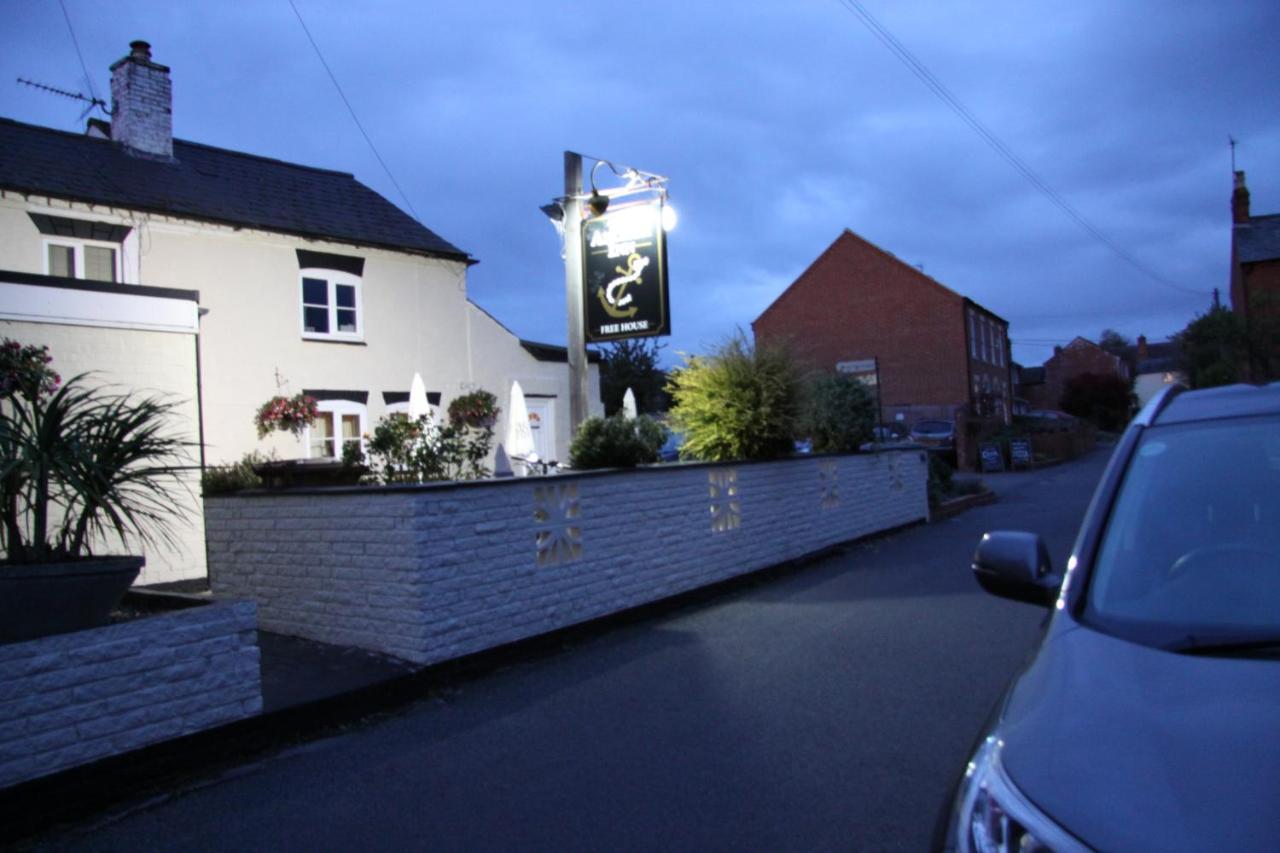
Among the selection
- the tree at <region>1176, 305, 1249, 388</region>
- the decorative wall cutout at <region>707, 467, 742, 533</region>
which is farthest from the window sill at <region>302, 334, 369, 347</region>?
the tree at <region>1176, 305, 1249, 388</region>

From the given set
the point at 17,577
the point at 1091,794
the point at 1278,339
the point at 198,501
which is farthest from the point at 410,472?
the point at 1278,339

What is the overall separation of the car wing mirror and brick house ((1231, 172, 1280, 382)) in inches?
1262

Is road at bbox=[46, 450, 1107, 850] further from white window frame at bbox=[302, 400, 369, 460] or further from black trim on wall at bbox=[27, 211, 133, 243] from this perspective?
black trim on wall at bbox=[27, 211, 133, 243]

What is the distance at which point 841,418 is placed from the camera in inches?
609

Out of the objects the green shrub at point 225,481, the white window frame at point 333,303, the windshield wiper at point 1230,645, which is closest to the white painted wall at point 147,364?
the green shrub at point 225,481

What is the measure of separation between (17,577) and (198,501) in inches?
241

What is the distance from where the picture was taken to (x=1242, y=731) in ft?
6.53

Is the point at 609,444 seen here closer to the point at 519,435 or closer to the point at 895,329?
the point at 519,435

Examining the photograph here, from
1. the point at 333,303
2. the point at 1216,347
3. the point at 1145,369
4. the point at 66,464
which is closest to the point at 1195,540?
the point at 66,464

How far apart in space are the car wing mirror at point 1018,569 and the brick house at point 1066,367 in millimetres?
79943

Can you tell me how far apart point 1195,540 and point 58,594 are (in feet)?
16.7

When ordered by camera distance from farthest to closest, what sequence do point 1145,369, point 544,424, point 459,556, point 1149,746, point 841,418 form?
point 1145,369
point 544,424
point 841,418
point 459,556
point 1149,746

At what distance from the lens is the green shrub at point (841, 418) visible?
15195 mm

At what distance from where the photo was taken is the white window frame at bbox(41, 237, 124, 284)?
14.4 metres
